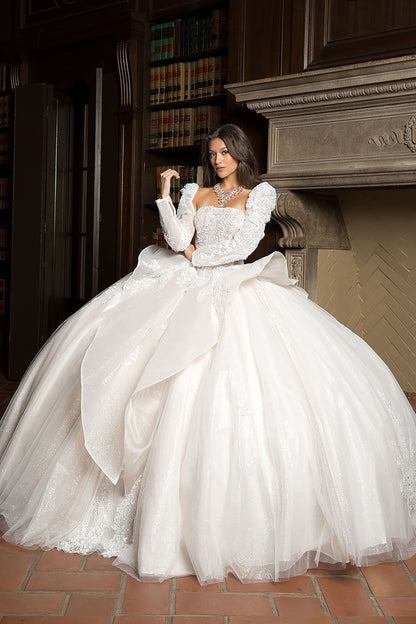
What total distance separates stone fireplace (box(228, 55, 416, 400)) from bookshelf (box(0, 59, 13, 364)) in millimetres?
2748

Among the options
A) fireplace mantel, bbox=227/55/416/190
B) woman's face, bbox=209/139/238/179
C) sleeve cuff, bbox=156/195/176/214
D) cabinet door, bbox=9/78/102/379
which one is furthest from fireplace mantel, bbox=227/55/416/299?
cabinet door, bbox=9/78/102/379

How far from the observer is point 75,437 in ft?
8.79

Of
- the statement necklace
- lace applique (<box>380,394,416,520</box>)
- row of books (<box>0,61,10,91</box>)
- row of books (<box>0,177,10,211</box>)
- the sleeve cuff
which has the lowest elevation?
lace applique (<box>380,394,416,520</box>)

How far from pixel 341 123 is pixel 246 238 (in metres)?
1.26

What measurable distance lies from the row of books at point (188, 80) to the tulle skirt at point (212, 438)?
2282 millimetres

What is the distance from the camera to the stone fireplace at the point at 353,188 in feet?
12.4

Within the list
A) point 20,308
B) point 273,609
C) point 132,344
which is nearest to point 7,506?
point 132,344

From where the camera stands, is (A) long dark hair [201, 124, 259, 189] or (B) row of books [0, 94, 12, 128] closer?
(A) long dark hair [201, 124, 259, 189]

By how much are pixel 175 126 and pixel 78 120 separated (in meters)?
1.24

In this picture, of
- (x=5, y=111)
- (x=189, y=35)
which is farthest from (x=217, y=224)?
(x=5, y=111)

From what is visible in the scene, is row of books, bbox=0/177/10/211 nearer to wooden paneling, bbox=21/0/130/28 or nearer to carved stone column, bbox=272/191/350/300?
wooden paneling, bbox=21/0/130/28

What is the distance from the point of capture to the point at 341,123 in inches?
157

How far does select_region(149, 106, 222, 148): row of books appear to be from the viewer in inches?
191

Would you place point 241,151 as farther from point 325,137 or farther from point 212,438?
point 212,438
